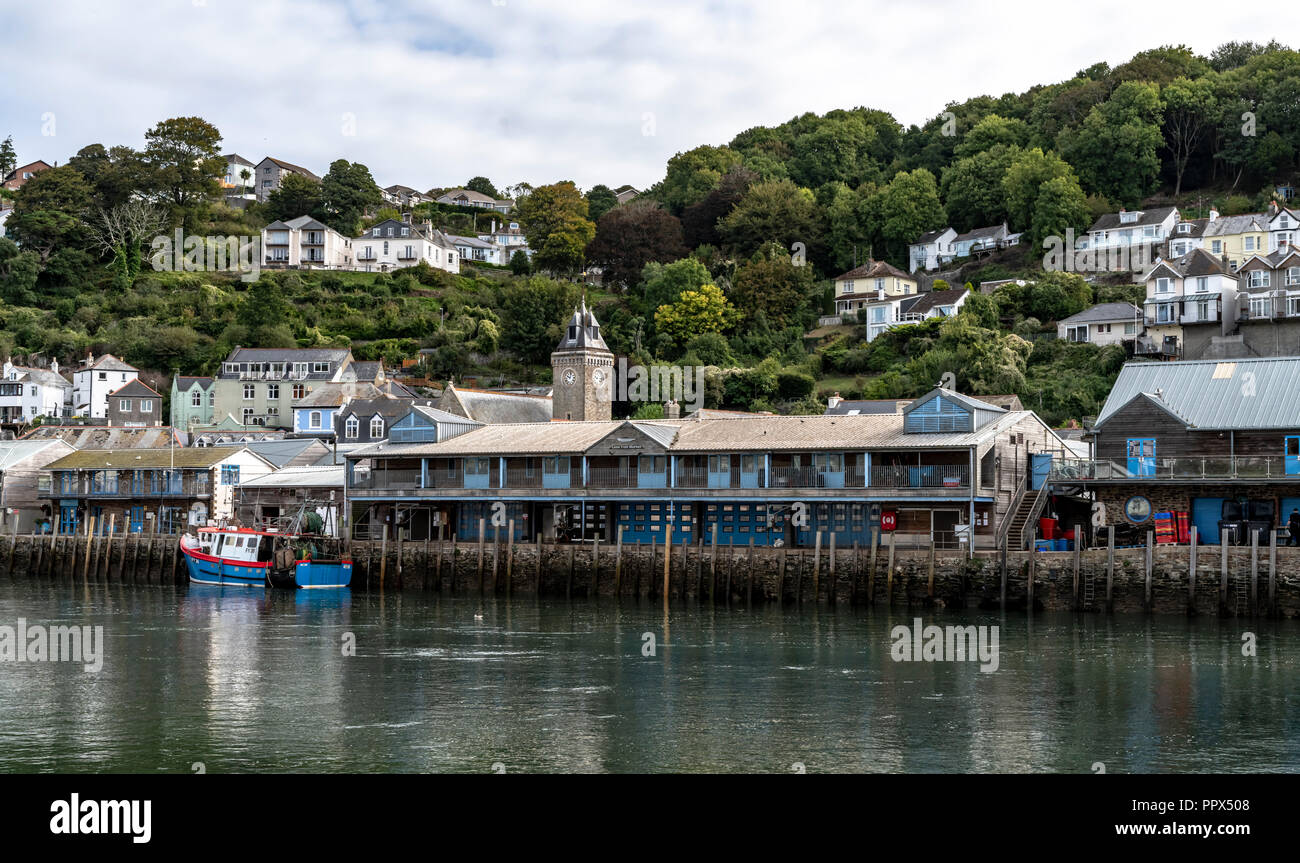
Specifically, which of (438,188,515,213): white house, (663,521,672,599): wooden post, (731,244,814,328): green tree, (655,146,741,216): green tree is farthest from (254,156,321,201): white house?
(663,521,672,599): wooden post

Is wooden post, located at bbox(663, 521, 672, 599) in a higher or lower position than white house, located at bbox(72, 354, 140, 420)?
lower

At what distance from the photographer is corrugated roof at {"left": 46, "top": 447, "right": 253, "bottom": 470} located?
233ft

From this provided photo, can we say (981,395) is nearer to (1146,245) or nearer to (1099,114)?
(1146,245)

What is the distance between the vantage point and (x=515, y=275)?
135 metres

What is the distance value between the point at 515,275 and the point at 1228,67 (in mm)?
72674

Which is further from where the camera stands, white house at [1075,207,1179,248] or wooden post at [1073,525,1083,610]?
white house at [1075,207,1179,248]

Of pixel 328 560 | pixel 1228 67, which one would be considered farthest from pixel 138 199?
pixel 1228 67

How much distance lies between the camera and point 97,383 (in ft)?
336

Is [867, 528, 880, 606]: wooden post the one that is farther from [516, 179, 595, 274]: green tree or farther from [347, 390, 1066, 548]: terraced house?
[516, 179, 595, 274]: green tree

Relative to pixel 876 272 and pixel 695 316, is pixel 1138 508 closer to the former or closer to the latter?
pixel 695 316

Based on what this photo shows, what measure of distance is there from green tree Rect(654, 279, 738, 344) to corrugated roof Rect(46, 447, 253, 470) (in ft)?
131

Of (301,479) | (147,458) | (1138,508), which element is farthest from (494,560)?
(147,458)
